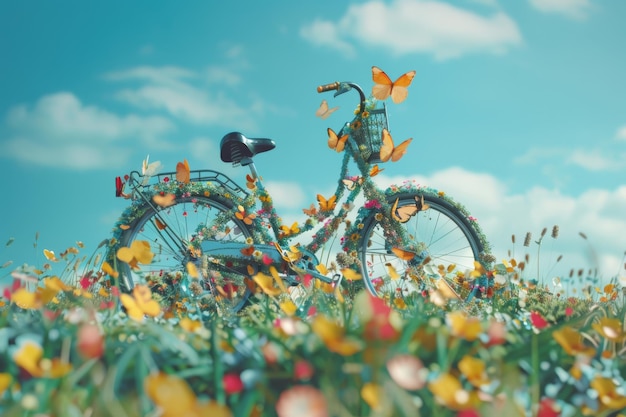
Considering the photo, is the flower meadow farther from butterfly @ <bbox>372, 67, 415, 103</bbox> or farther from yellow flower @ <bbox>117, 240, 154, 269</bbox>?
butterfly @ <bbox>372, 67, 415, 103</bbox>

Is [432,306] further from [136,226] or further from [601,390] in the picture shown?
[136,226]

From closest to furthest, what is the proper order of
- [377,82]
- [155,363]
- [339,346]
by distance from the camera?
1. [339,346]
2. [155,363]
3. [377,82]

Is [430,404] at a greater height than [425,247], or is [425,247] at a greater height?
[425,247]

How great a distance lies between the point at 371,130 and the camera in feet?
15.4

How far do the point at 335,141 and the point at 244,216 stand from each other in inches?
36.6

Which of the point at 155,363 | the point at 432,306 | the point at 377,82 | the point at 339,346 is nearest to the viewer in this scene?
the point at 339,346

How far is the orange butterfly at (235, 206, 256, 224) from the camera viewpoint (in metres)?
4.70

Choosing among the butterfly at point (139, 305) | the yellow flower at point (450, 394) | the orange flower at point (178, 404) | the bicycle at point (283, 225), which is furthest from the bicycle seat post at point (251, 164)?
the orange flower at point (178, 404)

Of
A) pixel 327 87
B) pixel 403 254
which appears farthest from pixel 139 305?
pixel 327 87

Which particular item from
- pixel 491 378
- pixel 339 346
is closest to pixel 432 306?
pixel 491 378

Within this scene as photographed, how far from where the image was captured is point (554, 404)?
4.69ft

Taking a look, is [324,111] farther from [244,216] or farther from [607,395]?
[607,395]

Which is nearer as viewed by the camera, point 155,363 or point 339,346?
point 339,346

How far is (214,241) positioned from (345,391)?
3447mm
